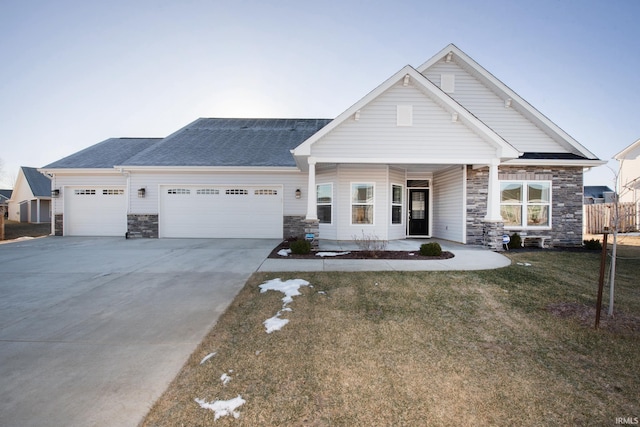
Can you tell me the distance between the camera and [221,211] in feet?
41.5

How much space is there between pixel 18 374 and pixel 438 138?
1022 cm

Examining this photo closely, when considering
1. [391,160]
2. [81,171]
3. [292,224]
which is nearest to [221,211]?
[292,224]

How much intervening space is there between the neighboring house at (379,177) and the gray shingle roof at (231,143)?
0.12m

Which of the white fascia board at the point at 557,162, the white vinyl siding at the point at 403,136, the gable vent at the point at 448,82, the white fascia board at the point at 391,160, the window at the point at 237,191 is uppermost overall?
the gable vent at the point at 448,82

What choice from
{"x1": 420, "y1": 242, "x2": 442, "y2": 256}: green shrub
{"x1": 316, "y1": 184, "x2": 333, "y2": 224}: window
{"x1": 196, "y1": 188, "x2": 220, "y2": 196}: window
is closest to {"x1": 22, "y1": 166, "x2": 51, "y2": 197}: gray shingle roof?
{"x1": 196, "y1": 188, "x2": 220, "y2": 196}: window

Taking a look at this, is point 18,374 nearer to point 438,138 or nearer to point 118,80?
point 438,138

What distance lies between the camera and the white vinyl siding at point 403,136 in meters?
9.02

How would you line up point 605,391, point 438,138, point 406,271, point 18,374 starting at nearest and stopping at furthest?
point 605,391 < point 18,374 < point 406,271 < point 438,138

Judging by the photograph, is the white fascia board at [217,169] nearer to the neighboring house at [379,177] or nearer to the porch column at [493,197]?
the neighboring house at [379,177]

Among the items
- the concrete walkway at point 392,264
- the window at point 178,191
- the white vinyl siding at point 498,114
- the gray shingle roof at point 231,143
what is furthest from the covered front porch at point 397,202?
the window at point 178,191

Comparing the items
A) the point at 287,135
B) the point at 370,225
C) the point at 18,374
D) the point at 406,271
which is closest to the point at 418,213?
the point at 370,225

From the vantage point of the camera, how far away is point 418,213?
12.5m

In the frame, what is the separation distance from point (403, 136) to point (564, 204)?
748 centimetres

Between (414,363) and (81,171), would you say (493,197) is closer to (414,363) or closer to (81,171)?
(414,363)
